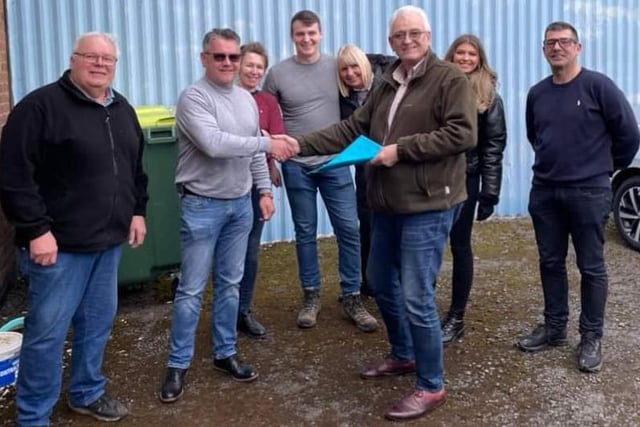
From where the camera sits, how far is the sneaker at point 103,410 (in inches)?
157

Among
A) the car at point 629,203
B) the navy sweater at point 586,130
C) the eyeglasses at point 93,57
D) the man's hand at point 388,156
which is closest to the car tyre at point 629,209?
the car at point 629,203

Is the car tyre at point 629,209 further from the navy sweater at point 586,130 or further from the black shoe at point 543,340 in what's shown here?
the navy sweater at point 586,130

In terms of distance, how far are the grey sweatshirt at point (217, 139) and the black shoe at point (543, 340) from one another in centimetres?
193

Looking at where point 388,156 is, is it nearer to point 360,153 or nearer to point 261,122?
point 360,153

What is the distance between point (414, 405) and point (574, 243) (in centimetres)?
140

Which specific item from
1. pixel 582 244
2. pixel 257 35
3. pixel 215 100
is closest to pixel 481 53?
pixel 582 244

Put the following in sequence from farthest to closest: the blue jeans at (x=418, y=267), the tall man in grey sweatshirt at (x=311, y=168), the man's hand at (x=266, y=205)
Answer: the tall man in grey sweatshirt at (x=311, y=168) → the man's hand at (x=266, y=205) → the blue jeans at (x=418, y=267)

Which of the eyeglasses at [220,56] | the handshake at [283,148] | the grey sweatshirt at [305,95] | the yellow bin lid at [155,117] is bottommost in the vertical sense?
the handshake at [283,148]

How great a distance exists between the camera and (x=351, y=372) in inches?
179

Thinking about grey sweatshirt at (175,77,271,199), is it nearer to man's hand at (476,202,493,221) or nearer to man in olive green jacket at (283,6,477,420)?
man in olive green jacket at (283,6,477,420)

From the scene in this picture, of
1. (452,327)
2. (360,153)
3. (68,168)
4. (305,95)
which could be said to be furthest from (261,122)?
(452,327)

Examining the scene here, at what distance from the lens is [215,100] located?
13.4ft

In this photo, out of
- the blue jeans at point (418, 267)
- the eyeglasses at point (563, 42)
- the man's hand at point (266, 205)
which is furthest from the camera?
the man's hand at point (266, 205)

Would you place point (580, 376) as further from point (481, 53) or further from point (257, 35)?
point (257, 35)
